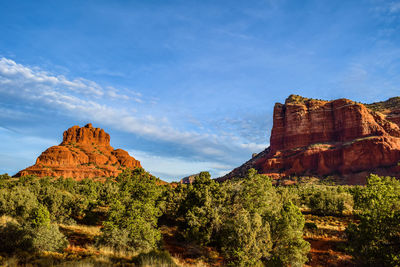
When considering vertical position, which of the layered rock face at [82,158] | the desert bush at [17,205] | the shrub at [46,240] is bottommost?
the shrub at [46,240]

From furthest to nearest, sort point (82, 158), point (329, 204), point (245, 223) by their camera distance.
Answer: point (82, 158), point (329, 204), point (245, 223)

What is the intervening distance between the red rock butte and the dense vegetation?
10421cm

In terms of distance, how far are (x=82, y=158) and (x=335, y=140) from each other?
14154 cm

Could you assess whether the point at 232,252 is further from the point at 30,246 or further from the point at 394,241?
the point at 30,246

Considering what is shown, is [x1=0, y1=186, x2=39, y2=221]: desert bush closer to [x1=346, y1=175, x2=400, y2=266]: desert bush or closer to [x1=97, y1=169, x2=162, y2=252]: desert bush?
[x1=97, y1=169, x2=162, y2=252]: desert bush

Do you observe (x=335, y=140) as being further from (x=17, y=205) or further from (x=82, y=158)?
(x=17, y=205)

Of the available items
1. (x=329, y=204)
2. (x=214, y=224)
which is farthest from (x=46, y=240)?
(x=329, y=204)

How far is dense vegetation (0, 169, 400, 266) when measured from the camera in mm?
13141

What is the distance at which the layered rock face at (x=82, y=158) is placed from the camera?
10225cm

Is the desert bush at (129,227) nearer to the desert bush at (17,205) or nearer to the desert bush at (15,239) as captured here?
the desert bush at (15,239)

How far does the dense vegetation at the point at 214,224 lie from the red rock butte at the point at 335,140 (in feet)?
342

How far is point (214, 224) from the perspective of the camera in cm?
1816

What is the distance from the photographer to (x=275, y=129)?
155 metres

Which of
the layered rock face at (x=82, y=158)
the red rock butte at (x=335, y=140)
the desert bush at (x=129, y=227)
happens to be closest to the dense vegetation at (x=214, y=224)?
the desert bush at (x=129, y=227)
